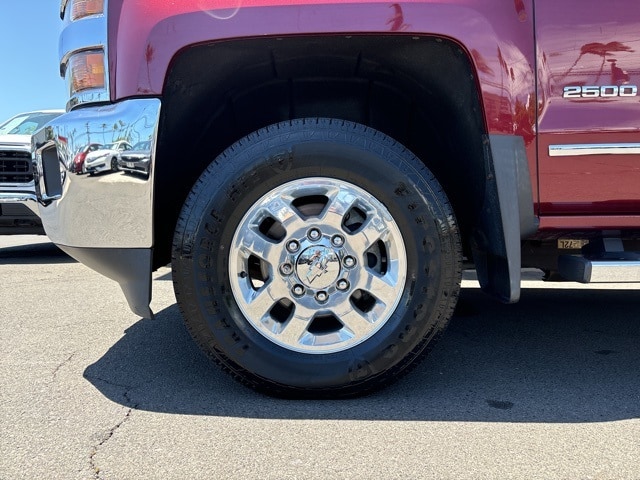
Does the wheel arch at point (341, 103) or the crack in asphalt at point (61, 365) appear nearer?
the wheel arch at point (341, 103)

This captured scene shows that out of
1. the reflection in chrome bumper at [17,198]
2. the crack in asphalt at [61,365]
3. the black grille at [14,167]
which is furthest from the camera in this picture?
the black grille at [14,167]

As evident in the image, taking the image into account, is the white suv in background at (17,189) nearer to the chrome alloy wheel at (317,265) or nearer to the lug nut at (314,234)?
the chrome alloy wheel at (317,265)

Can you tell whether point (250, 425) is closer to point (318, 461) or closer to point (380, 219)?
point (318, 461)

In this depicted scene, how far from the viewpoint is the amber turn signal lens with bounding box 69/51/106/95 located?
1.82 m

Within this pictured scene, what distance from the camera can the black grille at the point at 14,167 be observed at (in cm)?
587

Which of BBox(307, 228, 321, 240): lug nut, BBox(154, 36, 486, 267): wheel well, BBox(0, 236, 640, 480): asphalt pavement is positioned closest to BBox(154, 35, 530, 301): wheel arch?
BBox(154, 36, 486, 267): wheel well

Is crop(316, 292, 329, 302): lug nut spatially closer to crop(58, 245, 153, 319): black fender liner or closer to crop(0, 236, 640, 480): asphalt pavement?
crop(0, 236, 640, 480): asphalt pavement

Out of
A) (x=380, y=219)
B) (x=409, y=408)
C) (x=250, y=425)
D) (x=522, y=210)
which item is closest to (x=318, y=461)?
(x=250, y=425)

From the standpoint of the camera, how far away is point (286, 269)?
180cm

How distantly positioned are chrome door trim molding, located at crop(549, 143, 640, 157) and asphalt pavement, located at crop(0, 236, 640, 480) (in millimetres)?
850

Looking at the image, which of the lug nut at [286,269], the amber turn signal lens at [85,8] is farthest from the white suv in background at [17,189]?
the lug nut at [286,269]

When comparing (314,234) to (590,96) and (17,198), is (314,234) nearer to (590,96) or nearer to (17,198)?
(590,96)

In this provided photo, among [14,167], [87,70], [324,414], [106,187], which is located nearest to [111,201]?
[106,187]

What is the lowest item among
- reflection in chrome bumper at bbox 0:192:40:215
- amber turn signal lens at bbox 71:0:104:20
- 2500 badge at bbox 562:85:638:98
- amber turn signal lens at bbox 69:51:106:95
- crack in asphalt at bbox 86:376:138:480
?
reflection in chrome bumper at bbox 0:192:40:215
